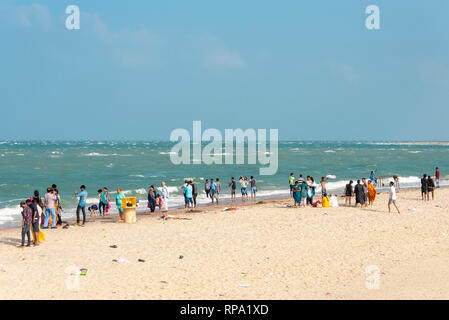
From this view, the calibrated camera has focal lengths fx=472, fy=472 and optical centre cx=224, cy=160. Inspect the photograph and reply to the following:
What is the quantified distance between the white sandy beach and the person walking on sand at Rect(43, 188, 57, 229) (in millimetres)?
864

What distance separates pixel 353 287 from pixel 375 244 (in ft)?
14.4

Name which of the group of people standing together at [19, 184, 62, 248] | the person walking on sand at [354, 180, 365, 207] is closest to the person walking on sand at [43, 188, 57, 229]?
the group of people standing together at [19, 184, 62, 248]

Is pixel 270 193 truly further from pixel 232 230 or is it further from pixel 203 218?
pixel 232 230

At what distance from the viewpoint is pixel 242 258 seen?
41.7ft

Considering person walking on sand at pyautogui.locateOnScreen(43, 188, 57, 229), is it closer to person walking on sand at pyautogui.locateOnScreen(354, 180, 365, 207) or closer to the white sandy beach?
the white sandy beach

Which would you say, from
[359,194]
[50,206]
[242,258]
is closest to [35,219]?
[50,206]

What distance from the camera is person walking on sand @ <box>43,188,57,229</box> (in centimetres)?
1653

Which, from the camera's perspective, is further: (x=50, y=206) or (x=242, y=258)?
(x=50, y=206)

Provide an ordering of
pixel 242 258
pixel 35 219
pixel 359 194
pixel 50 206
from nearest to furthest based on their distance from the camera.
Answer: pixel 242 258 → pixel 35 219 → pixel 50 206 → pixel 359 194

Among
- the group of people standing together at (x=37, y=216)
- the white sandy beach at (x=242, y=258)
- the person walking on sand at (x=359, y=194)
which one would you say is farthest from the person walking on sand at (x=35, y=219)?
the person walking on sand at (x=359, y=194)

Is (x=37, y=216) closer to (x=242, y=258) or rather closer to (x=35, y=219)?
(x=35, y=219)

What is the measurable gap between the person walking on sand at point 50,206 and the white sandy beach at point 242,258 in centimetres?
86

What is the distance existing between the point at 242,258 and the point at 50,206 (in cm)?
787
